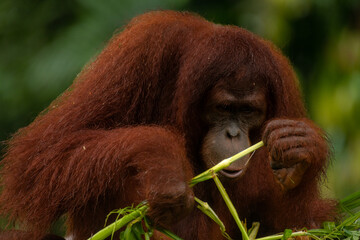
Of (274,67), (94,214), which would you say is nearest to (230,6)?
(274,67)

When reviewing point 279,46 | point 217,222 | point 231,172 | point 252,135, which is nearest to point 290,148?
point 231,172

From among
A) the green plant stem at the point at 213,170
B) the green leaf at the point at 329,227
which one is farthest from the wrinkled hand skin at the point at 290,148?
the green leaf at the point at 329,227

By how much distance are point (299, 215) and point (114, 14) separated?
3.20 m

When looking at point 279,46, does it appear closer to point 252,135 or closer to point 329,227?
point 252,135

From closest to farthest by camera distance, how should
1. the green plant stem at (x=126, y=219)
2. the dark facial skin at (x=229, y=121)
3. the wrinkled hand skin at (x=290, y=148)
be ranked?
1. the green plant stem at (x=126, y=219)
2. the wrinkled hand skin at (x=290, y=148)
3. the dark facial skin at (x=229, y=121)

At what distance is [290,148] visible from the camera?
339 centimetres

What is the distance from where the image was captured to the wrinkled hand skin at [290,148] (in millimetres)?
3377

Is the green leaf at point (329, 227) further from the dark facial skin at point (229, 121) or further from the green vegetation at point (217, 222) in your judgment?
the dark facial skin at point (229, 121)

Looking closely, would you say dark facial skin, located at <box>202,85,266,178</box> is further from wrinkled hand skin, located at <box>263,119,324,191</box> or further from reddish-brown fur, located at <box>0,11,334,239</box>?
wrinkled hand skin, located at <box>263,119,324,191</box>

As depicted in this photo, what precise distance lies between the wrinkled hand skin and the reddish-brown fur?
80mm

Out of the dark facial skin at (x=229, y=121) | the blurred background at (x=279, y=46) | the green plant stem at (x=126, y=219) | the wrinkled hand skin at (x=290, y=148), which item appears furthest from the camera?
the blurred background at (x=279, y=46)

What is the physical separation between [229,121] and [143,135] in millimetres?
518

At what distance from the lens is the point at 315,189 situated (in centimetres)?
406

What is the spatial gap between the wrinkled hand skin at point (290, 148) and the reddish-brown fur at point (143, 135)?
80mm
